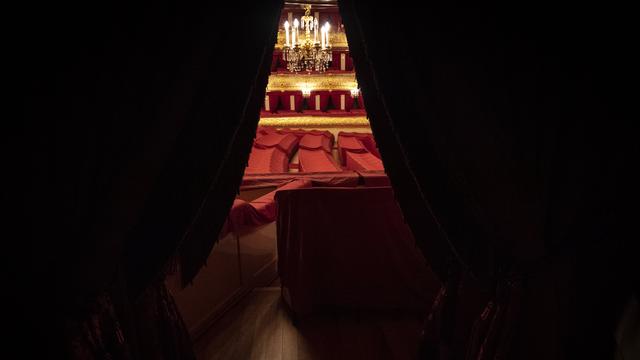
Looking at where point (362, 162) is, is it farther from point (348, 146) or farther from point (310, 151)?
point (310, 151)

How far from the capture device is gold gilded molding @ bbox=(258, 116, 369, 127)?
6.00 metres

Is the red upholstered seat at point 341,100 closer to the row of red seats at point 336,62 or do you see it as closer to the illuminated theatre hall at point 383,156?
the row of red seats at point 336,62

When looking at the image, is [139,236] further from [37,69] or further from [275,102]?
[275,102]

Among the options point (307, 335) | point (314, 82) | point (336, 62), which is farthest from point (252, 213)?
point (336, 62)

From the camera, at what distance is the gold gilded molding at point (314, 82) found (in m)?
5.97

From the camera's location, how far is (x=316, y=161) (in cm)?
444

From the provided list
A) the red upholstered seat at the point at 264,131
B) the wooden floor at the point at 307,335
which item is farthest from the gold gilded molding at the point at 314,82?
the wooden floor at the point at 307,335

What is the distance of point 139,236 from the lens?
1.14 metres

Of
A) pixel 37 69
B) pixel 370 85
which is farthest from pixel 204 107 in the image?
pixel 370 85

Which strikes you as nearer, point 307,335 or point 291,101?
point 307,335

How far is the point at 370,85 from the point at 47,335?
1.40 meters

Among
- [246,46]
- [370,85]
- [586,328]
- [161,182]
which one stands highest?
[246,46]

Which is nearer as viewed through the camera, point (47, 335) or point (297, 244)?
point (47, 335)

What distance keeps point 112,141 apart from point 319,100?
5.39 meters
